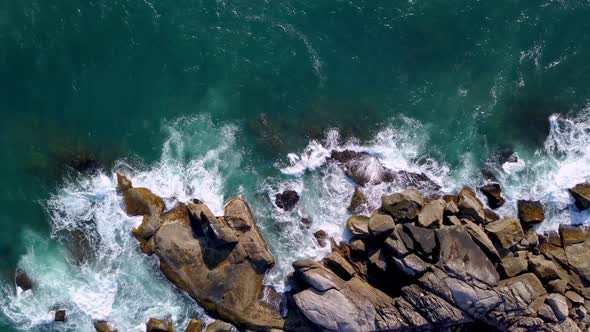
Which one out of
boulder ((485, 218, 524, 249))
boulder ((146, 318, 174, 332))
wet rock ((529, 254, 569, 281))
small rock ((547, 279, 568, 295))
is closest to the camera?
small rock ((547, 279, 568, 295))

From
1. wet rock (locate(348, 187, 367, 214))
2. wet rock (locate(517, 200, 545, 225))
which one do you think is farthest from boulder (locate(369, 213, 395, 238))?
wet rock (locate(517, 200, 545, 225))

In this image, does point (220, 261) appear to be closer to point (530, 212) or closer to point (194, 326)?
point (194, 326)

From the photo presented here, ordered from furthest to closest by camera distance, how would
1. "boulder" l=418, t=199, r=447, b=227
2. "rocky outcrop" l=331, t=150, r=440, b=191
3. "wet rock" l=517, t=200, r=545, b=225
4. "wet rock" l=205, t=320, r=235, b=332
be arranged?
"rocky outcrop" l=331, t=150, r=440, b=191
"wet rock" l=517, t=200, r=545, b=225
"wet rock" l=205, t=320, r=235, b=332
"boulder" l=418, t=199, r=447, b=227

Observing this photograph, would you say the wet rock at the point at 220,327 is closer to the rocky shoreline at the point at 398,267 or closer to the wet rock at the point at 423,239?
the rocky shoreline at the point at 398,267

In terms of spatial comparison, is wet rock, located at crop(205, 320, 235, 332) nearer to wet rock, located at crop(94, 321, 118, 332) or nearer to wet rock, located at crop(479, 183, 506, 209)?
wet rock, located at crop(94, 321, 118, 332)

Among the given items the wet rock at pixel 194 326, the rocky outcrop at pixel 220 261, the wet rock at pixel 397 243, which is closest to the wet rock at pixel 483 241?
the wet rock at pixel 397 243

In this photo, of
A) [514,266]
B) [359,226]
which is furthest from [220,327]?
[514,266]

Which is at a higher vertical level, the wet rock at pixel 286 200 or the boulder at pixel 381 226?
the boulder at pixel 381 226

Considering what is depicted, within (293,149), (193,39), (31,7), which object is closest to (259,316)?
(293,149)
